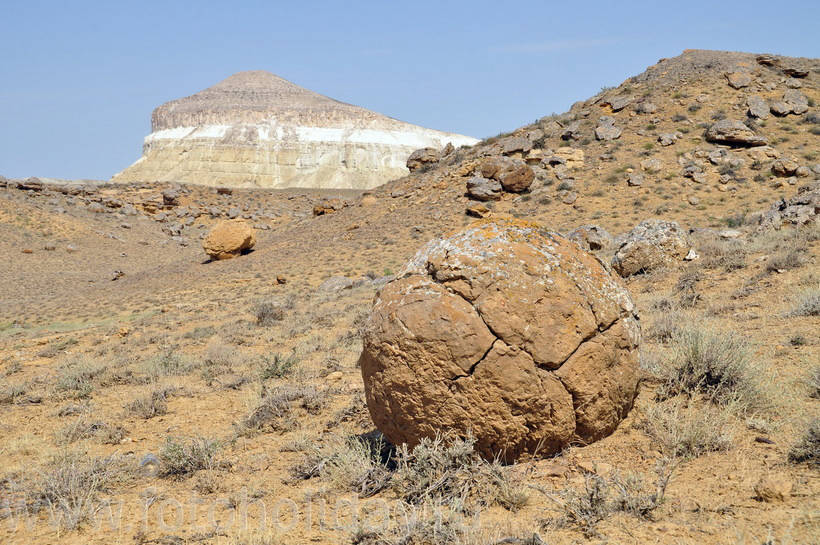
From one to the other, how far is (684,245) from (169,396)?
10793 mm

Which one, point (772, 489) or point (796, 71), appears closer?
point (772, 489)

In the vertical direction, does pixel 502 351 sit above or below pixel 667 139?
below

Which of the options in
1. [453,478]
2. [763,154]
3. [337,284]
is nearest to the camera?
[453,478]

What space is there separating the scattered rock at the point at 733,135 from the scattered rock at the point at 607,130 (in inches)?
154

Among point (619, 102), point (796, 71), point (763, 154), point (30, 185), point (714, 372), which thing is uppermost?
point (796, 71)

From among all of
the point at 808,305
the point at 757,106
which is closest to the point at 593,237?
the point at 808,305

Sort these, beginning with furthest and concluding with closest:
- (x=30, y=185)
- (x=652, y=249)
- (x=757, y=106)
A: (x=30, y=185), (x=757, y=106), (x=652, y=249)

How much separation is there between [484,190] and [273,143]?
6656 centimetres

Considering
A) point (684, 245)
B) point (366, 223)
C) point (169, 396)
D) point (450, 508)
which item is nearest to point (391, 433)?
point (450, 508)

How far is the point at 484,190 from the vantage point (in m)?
24.3

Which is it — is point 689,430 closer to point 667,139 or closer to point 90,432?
point 90,432

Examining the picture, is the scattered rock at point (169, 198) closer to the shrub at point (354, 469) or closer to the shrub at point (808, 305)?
the shrub at point (354, 469)

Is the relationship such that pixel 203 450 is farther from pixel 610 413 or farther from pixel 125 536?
pixel 610 413

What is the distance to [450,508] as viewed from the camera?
3.63 meters
